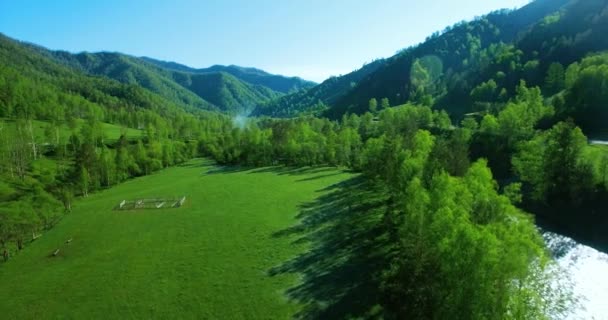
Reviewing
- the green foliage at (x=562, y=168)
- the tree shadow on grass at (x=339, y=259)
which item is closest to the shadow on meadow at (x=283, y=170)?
the tree shadow on grass at (x=339, y=259)

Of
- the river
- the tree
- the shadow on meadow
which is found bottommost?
the river

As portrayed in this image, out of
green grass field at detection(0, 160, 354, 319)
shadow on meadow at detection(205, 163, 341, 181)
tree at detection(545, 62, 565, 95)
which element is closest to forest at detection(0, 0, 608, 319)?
tree at detection(545, 62, 565, 95)

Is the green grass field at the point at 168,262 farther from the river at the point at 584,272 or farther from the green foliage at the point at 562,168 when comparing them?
the green foliage at the point at 562,168

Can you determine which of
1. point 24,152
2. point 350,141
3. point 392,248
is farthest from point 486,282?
point 24,152

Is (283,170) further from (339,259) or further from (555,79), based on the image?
(555,79)

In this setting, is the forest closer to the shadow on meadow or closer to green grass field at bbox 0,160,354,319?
the shadow on meadow

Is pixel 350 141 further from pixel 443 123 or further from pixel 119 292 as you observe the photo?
pixel 119 292
